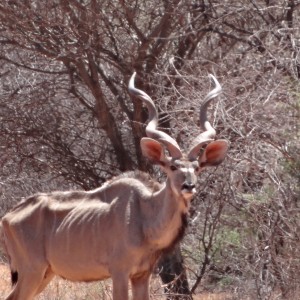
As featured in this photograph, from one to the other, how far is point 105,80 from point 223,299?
276cm

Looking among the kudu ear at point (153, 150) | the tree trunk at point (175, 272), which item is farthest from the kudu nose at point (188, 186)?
the tree trunk at point (175, 272)

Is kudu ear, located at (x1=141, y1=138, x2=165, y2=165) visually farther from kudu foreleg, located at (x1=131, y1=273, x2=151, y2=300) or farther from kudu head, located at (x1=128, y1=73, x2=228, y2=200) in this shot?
kudu foreleg, located at (x1=131, y1=273, x2=151, y2=300)

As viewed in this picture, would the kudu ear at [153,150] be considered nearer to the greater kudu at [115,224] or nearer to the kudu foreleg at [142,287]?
the greater kudu at [115,224]

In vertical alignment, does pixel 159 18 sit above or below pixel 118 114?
above

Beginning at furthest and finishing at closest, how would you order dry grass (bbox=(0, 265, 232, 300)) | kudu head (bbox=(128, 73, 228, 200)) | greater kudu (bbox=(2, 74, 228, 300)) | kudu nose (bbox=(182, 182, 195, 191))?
dry grass (bbox=(0, 265, 232, 300))
greater kudu (bbox=(2, 74, 228, 300))
kudu head (bbox=(128, 73, 228, 200))
kudu nose (bbox=(182, 182, 195, 191))

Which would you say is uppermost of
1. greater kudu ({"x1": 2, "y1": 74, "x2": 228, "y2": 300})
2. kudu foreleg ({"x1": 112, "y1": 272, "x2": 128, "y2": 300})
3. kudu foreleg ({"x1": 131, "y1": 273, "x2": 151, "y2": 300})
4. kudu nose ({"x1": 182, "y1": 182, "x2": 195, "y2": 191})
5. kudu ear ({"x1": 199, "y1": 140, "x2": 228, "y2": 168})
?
kudu ear ({"x1": 199, "y1": 140, "x2": 228, "y2": 168})

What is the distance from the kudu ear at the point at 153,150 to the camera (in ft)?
26.6

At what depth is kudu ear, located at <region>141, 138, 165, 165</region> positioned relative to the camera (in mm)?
8117

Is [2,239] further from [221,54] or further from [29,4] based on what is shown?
[221,54]

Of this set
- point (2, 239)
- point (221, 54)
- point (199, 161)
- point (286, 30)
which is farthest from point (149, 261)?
point (221, 54)

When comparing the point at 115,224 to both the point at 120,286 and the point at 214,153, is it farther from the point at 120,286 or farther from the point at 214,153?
the point at 214,153

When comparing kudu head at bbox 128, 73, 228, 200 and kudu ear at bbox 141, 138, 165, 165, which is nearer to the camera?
kudu head at bbox 128, 73, 228, 200

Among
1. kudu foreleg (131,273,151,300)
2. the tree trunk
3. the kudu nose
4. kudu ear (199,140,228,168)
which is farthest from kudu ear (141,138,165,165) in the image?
the tree trunk

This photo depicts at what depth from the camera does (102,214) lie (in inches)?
332
